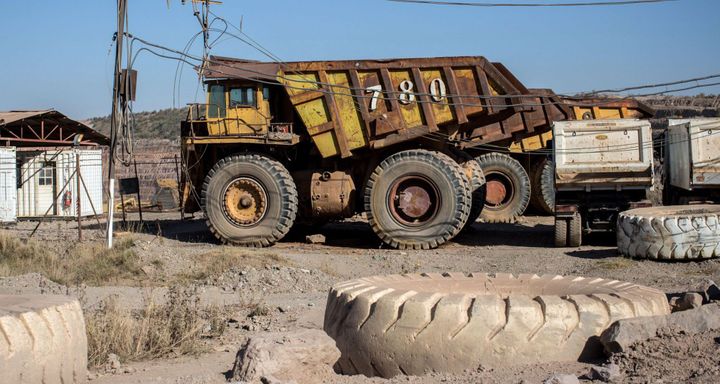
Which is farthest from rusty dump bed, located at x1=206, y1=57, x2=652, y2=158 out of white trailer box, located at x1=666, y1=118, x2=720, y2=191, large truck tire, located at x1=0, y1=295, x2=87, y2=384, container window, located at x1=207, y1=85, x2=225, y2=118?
large truck tire, located at x1=0, y1=295, x2=87, y2=384

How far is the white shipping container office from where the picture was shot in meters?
25.8

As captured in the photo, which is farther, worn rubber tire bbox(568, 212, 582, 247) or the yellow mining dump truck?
the yellow mining dump truck

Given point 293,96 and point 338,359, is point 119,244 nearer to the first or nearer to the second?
point 293,96

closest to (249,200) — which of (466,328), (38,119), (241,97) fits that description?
(241,97)

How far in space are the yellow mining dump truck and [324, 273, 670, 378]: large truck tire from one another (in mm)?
10911

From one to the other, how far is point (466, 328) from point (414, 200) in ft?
37.9

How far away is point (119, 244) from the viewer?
1537 centimetres

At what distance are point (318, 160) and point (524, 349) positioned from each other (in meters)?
13.1

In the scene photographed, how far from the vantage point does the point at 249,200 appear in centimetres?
1736

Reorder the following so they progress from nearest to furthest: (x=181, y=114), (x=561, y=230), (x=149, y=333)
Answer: (x=149, y=333), (x=561, y=230), (x=181, y=114)

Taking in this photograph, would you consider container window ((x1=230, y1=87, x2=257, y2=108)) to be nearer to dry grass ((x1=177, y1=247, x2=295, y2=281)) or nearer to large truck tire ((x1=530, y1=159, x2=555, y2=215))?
dry grass ((x1=177, y1=247, x2=295, y2=281))

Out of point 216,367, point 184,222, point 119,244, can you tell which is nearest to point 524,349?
point 216,367

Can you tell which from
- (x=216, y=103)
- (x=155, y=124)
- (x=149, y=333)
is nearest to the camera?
(x=149, y=333)

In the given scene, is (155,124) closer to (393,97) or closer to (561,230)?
(393,97)
